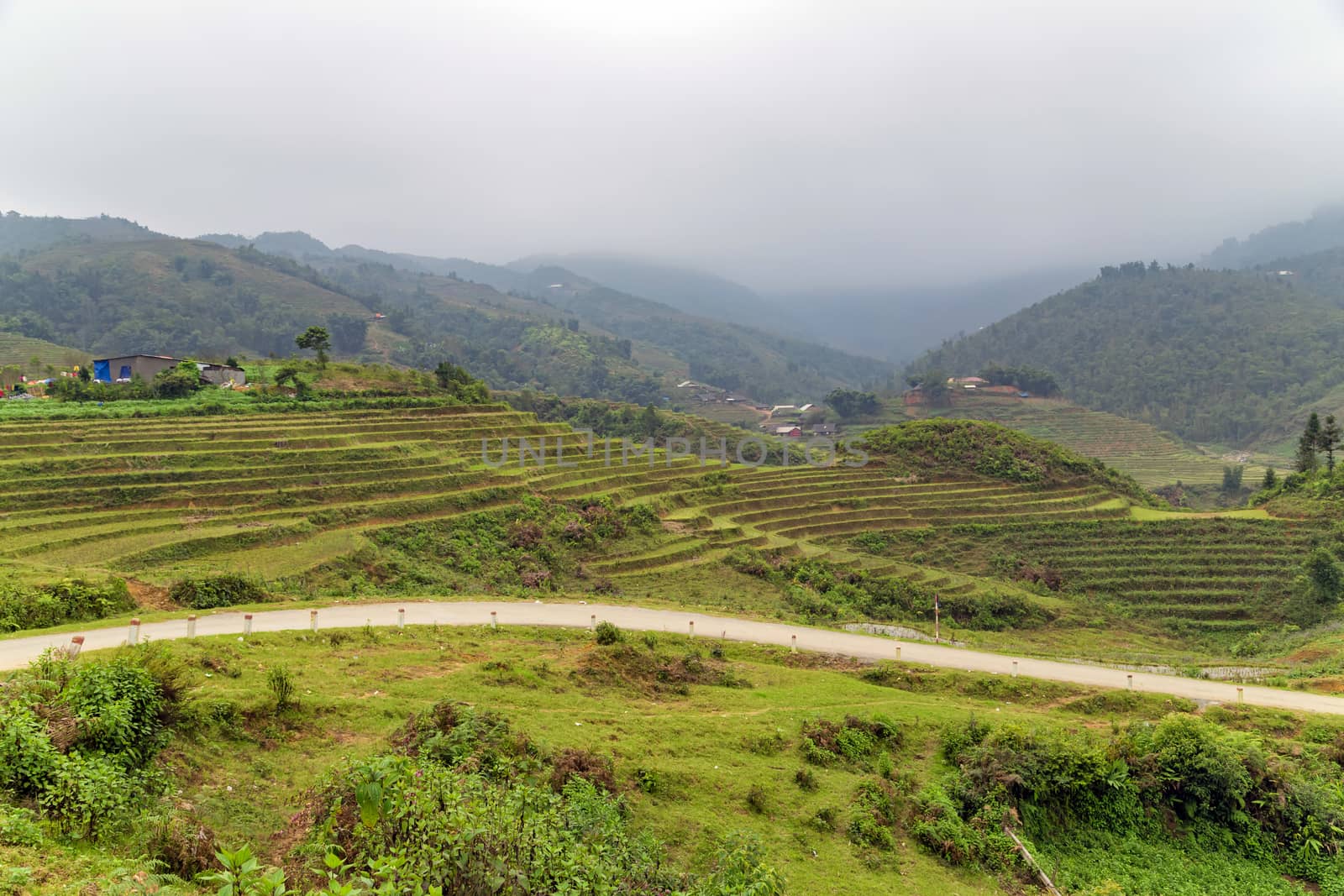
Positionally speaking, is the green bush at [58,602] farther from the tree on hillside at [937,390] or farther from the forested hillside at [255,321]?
the tree on hillside at [937,390]

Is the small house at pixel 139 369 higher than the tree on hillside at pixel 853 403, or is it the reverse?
the small house at pixel 139 369

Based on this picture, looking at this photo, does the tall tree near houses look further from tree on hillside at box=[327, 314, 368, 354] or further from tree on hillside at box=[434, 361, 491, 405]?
tree on hillside at box=[327, 314, 368, 354]

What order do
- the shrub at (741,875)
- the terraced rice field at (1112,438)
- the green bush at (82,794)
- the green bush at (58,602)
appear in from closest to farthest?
the green bush at (82,794), the shrub at (741,875), the green bush at (58,602), the terraced rice field at (1112,438)

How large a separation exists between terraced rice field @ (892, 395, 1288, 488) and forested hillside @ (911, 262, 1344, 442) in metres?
15.3

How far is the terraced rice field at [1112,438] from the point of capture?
68.4 metres

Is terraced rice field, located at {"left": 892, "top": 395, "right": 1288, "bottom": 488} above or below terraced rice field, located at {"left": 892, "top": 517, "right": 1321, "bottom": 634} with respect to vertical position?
above

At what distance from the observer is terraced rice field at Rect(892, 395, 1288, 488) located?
6838 centimetres

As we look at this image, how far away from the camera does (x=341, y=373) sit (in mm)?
40062

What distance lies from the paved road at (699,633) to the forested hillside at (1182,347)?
9913cm

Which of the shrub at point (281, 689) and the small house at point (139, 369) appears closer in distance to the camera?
the shrub at point (281, 689)

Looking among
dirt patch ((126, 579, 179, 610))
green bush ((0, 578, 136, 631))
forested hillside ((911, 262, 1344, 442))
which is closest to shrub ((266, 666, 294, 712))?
green bush ((0, 578, 136, 631))

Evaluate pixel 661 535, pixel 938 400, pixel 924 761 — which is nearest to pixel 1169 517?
pixel 661 535

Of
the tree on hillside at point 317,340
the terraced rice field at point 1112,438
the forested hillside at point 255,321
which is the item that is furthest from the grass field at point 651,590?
the forested hillside at point 255,321

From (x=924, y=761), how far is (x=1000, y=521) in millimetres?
30090
